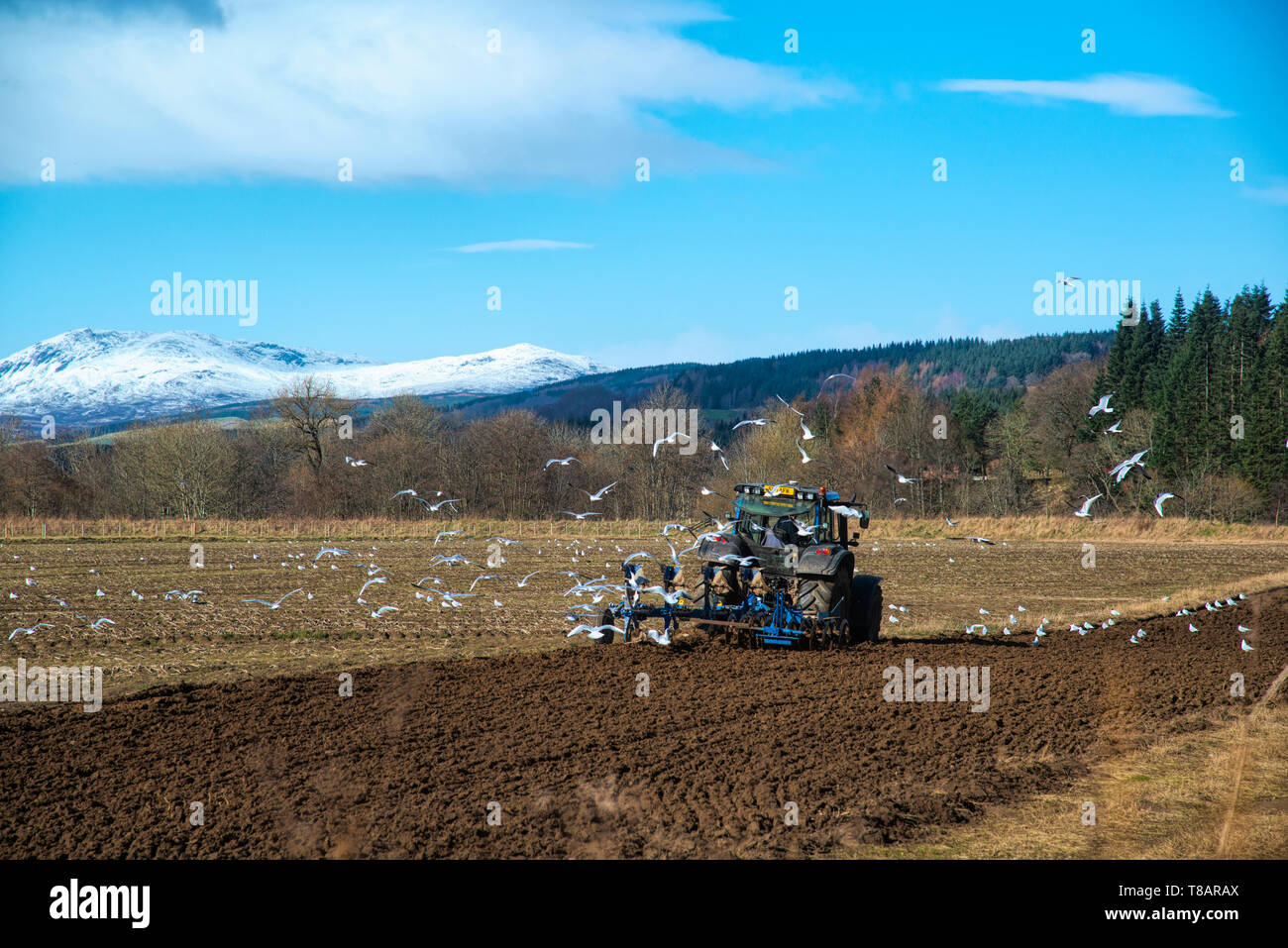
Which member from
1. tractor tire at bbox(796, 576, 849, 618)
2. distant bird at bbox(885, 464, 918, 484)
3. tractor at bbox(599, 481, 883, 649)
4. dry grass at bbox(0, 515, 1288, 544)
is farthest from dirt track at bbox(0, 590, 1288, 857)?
dry grass at bbox(0, 515, 1288, 544)

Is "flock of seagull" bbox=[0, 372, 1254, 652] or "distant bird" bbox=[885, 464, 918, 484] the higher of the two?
"distant bird" bbox=[885, 464, 918, 484]

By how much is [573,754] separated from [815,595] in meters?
5.37

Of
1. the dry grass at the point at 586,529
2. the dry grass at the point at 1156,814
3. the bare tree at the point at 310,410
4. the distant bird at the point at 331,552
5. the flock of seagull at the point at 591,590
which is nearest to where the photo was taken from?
the dry grass at the point at 1156,814

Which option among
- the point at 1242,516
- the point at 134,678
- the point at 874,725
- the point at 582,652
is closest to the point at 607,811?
the point at 874,725

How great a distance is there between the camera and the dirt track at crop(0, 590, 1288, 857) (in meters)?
6.41

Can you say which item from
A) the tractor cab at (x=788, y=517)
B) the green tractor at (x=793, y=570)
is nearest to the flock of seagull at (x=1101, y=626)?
the green tractor at (x=793, y=570)

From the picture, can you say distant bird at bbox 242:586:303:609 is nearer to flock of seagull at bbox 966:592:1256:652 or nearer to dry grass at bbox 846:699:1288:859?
flock of seagull at bbox 966:592:1256:652

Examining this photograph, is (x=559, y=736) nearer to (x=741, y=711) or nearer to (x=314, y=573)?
(x=741, y=711)

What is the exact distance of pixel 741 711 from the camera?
31.9 ft

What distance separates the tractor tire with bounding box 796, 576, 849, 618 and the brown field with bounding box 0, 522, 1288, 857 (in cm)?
64

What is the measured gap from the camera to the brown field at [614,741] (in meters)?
6.48

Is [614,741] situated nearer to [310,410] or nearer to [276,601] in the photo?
[276,601]

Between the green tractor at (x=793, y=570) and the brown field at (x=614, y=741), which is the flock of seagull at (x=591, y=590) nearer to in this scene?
the green tractor at (x=793, y=570)

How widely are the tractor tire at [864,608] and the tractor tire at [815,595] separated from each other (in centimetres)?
122
